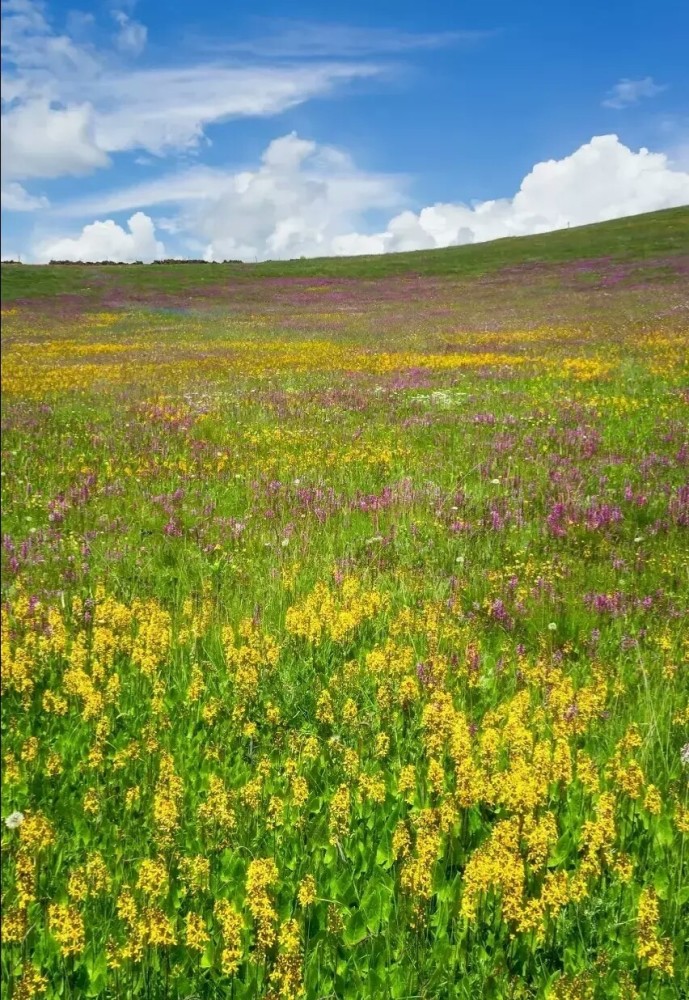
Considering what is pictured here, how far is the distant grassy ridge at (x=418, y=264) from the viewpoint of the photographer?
62562 millimetres

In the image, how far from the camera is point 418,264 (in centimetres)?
8038

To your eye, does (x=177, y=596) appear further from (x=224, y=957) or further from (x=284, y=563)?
(x=224, y=957)

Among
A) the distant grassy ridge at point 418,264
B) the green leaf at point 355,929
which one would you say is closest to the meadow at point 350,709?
the green leaf at point 355,929

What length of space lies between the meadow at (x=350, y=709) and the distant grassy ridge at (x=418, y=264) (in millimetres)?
55313

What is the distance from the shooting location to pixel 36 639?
475cm

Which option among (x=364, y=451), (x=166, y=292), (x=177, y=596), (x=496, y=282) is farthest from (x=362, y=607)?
(x=166, y=292)

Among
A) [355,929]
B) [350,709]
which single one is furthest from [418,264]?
[355,929]

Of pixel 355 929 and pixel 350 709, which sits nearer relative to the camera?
pixel 355 929

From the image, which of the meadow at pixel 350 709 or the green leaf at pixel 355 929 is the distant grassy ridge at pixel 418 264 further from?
the green leaf at pixel 355 929

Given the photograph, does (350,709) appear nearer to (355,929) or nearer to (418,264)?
(355,929)

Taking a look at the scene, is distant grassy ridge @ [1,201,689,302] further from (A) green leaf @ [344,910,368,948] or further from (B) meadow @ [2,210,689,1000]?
(A) green leaf @ [344,910,368,948]

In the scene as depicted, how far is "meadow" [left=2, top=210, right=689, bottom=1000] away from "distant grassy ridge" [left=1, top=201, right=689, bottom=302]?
5531 centimetres

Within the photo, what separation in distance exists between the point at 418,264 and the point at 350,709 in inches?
3245

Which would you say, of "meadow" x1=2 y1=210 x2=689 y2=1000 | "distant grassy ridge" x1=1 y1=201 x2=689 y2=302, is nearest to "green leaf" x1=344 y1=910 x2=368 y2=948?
"meadow" x1=2 y1=210 x2=689 y2=1000
